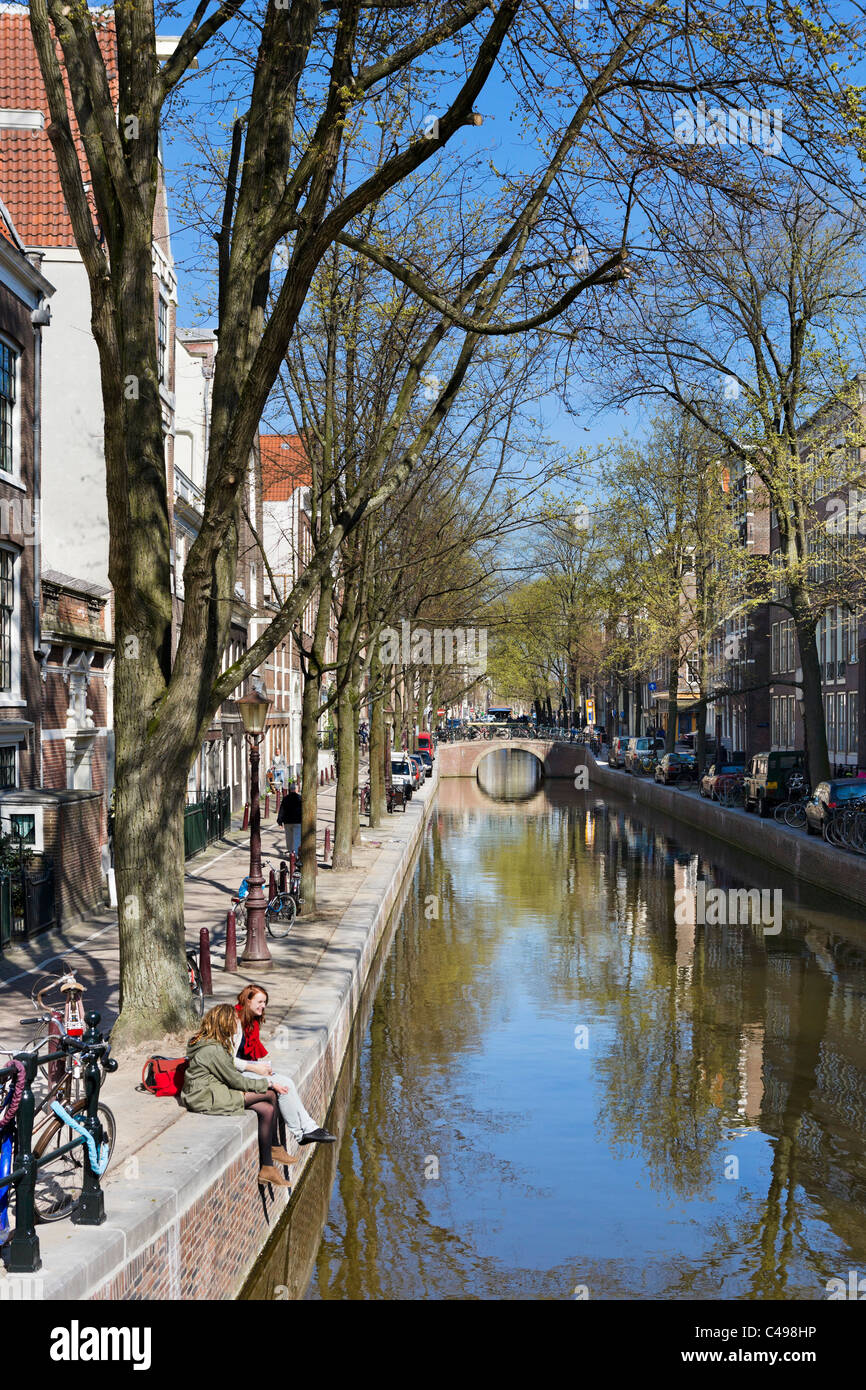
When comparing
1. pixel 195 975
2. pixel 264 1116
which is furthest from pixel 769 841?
pixel 264 1116

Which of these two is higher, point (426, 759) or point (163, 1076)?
point (426, 759)

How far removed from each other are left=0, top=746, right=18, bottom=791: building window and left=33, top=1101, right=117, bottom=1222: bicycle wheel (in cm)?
1134

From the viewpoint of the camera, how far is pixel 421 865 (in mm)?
34375

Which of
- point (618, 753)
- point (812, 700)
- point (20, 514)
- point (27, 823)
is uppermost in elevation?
point (20, 514)

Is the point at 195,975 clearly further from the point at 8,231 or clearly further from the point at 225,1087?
the point at 8,231

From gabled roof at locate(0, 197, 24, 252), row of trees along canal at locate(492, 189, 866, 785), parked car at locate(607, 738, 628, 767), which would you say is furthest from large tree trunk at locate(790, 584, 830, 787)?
parked car at locate(607, 738, 628, 767)

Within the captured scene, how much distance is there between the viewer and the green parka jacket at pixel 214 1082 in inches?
362

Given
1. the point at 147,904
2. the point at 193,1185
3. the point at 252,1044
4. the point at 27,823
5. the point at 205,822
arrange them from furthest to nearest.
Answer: the point at 205,822, the point at 27,823, the point at 147,904, the point at 252,1044, the point at 193,1185

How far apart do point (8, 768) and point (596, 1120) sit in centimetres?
998

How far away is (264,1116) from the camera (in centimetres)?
941

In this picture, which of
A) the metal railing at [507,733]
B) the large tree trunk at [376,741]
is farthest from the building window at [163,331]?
the metal railing at [507,733]

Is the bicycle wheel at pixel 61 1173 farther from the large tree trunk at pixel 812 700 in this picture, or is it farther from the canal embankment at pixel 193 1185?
the large tree trunk at pixel 812 700

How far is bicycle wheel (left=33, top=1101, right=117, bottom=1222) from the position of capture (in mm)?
7098
